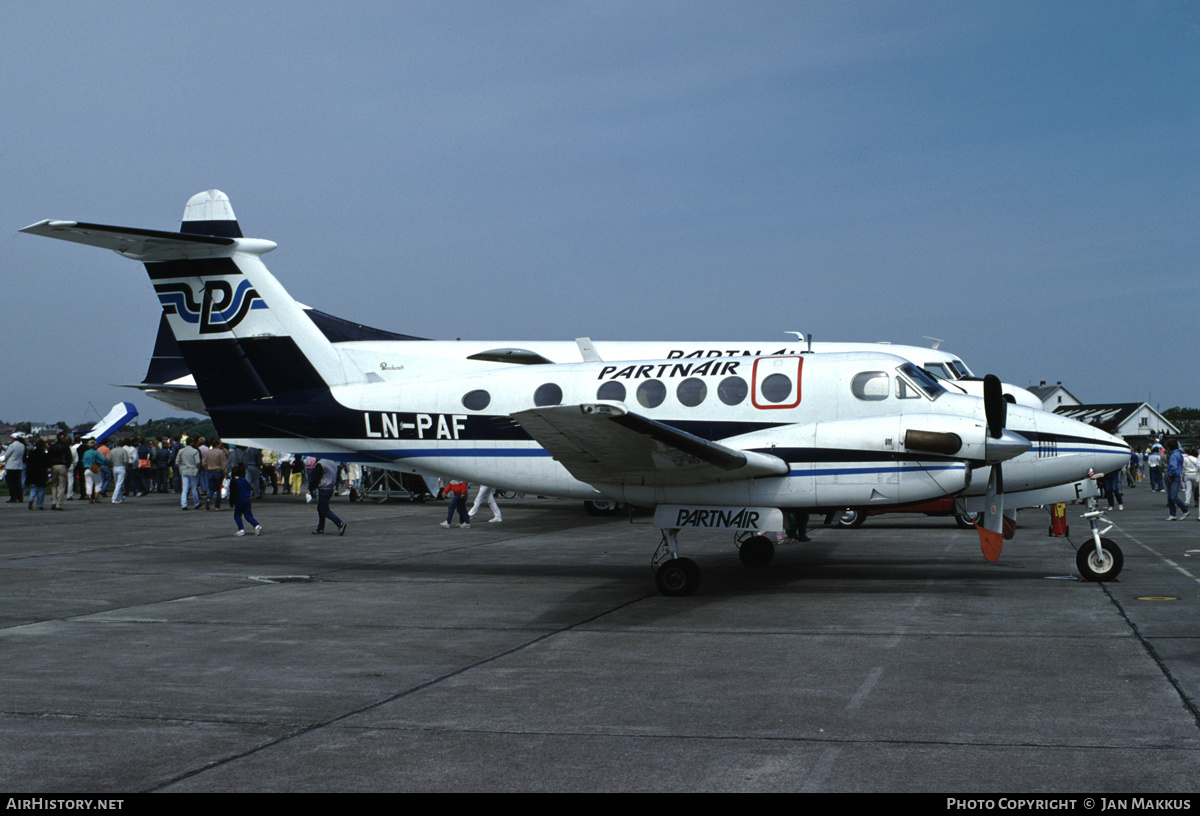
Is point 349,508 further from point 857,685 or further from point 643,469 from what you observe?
point 857,685

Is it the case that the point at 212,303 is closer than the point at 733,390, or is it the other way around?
the point at 733,390

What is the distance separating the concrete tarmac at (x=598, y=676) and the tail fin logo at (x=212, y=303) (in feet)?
11.5

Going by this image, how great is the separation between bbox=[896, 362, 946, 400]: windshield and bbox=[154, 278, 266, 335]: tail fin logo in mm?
Answer: 8724

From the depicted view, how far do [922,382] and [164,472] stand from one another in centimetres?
3035

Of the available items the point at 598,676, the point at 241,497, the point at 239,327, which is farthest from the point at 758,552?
the point at 241,497

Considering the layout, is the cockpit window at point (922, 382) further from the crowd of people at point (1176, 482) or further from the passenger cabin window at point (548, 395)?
the crowd of people at point (1176, 482)

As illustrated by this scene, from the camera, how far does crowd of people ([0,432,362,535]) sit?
70.1 feet

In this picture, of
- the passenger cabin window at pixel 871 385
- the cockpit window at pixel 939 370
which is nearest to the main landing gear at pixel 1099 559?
the passenger cabin window at pixel 871 385

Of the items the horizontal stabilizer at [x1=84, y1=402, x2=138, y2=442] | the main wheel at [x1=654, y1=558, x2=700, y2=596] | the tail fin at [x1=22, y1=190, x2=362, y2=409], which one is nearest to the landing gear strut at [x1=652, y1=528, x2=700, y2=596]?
the main wheel at [x1=654, y1=558, x2=700, y2=596]

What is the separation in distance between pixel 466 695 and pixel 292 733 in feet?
4.31

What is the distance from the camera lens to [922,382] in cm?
1237

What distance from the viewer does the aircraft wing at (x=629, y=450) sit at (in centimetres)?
1010

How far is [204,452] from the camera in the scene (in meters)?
28.0

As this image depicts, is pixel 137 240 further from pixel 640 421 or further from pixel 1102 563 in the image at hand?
pixel 1102 563
